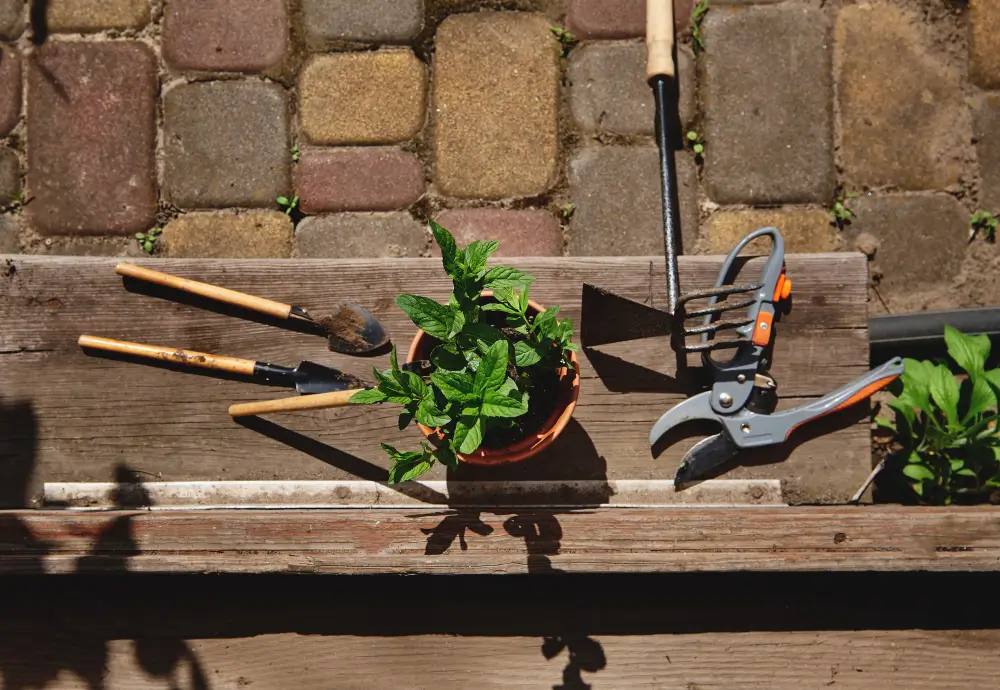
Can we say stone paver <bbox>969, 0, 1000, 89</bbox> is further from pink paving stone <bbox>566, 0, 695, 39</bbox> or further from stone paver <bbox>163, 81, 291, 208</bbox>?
stone paver <bbox>163, 81, 291, 208</bbox>

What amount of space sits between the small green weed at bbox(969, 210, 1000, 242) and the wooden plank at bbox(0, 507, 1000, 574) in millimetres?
1138

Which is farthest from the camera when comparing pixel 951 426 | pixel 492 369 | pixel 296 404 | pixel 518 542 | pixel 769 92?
pixel 769 92

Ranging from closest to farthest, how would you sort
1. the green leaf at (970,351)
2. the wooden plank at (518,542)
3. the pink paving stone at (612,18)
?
1. the wooden plank at (518,542)
2. the green leaf at (970,351)
3. the pink paving stone at (612,18)

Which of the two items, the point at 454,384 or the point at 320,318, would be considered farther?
the point at 320,318

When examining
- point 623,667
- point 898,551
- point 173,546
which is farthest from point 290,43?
point 898,551

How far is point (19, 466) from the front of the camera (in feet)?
5.67

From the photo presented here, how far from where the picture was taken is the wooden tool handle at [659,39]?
1.91 meters

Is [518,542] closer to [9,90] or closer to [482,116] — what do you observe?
[482,116]

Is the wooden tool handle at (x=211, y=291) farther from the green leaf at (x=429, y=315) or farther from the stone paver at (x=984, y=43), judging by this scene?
the stone paver at (x=984, y=43)

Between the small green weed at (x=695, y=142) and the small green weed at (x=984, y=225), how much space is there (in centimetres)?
89

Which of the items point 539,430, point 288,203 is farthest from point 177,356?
point 539,430

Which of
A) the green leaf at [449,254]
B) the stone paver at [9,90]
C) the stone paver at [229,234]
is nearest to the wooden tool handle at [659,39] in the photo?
the green leaf at [449,254]

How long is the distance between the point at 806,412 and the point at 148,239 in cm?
198

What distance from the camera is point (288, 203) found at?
231cm
